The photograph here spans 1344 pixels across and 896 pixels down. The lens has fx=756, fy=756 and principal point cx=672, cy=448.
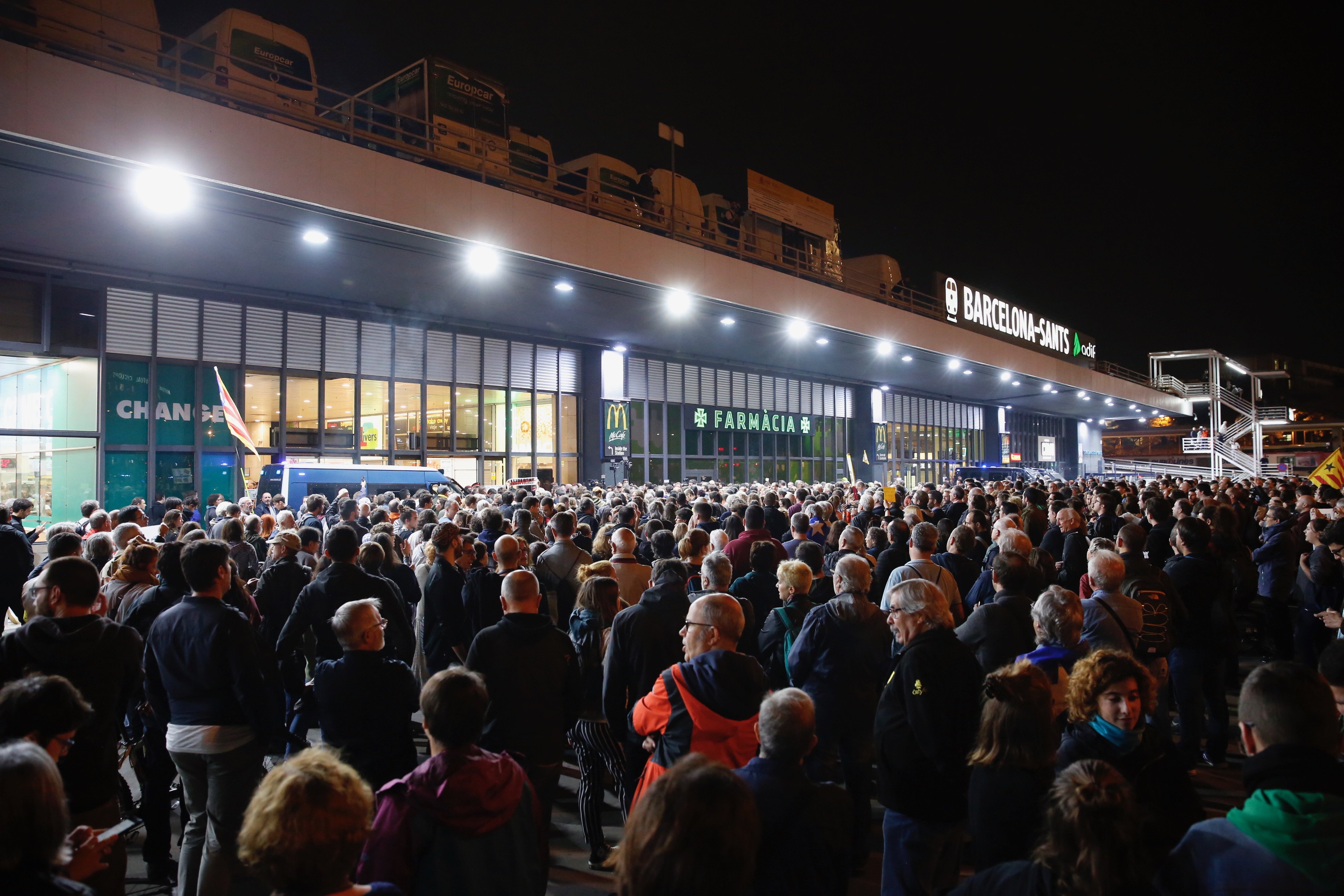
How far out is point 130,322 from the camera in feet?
52.8

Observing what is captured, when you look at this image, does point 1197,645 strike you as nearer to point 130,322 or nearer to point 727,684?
point 727,684

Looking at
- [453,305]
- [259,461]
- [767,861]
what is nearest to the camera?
[767,861]

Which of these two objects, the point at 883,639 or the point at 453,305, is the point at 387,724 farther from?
the point at 453,305

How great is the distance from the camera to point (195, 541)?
3.88 m

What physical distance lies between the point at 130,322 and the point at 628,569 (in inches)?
602

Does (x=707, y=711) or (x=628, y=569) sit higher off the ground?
(x=628, y=569)

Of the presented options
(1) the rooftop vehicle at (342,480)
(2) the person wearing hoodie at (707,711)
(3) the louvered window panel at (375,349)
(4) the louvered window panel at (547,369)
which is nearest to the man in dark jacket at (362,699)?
(2) the person wearing hoodie at (707,711)

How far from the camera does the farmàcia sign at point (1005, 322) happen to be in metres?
29.6

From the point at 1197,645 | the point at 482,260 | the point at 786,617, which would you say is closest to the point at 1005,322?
the point at 482,260

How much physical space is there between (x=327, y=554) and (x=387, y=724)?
1.92 metres

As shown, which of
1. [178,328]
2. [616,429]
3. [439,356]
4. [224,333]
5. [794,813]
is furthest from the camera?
[616,429]

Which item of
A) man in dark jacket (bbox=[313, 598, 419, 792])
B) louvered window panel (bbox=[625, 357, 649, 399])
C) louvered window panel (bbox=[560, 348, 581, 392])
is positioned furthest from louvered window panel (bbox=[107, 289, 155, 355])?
man in dark jacket (bbox=[313, 598, 419, 792])

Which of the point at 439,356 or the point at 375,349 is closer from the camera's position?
the point at 375,349

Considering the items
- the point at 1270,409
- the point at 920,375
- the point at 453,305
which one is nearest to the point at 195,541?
the point at 453,305
